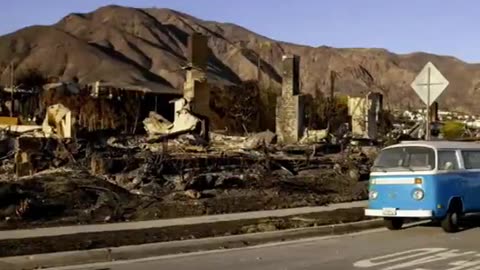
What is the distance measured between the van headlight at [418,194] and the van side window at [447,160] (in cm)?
65

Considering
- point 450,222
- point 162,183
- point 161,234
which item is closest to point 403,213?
point 450,222

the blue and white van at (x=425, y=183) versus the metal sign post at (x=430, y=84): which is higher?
the metal sign post at (x=430, y=84)

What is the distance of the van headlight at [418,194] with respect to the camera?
1717cm

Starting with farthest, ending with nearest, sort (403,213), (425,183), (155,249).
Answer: (403,213) < (425,183) < (155,249)

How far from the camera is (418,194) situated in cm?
1722

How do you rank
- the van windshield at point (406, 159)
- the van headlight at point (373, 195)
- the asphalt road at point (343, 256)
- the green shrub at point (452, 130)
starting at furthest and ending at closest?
the green shrub at point (452, 130)
the van headlight at point (373, 195)
the van windshield at point (406, 159)
the asphalt road at point (343, 256)

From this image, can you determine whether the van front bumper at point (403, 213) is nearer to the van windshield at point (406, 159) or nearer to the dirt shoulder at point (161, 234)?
the dirt shoulder at point (161, 234)

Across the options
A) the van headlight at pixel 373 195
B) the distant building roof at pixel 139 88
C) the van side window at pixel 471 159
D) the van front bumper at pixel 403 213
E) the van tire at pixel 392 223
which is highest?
the distant building roof at pixel 139 88

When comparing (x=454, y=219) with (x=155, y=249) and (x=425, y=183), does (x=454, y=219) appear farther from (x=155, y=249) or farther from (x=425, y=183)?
(x=155, y=249)

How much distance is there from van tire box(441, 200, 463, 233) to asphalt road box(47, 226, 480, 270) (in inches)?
23.3

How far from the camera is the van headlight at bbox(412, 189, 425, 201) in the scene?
56.3ft

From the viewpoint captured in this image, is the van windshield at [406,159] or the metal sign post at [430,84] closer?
the van windshield at [406,159]

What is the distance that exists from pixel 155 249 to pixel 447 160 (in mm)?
7162

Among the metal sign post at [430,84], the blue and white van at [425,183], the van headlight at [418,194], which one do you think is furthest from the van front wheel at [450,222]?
the metal sign post at [430,84]
